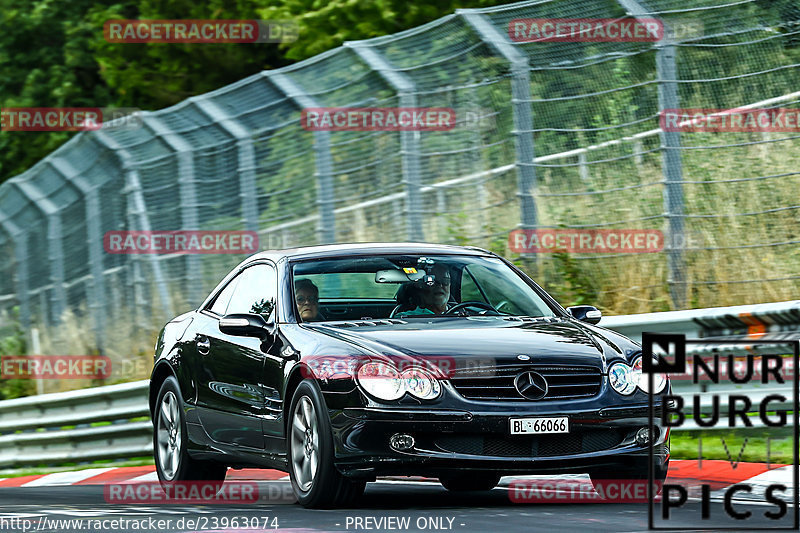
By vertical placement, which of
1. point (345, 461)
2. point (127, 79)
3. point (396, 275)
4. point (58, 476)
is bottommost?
point (58, 476)

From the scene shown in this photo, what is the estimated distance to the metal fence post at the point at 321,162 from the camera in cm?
1659

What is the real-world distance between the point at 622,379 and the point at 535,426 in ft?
2.03

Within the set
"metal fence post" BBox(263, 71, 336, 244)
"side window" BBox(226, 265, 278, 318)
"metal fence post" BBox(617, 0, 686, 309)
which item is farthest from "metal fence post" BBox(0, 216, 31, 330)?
"side window" BBox(226, 265, 278, 318)

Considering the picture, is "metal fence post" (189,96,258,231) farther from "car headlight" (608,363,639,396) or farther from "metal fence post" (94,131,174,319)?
"car headlight" (608,363,639,396)

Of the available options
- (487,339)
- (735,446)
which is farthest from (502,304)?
(735,446)

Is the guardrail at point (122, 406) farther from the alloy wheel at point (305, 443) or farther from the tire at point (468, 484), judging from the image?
the alloy wheel at point (305, 443)

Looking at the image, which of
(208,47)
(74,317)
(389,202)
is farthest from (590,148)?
(208,47)

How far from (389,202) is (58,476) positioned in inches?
160

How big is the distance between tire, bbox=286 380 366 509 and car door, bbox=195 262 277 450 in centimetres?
37

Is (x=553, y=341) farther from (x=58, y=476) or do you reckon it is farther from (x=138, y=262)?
(x=138, y=262)

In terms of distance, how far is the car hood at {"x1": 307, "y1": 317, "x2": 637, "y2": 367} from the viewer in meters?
8.65

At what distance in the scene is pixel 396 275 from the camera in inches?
395

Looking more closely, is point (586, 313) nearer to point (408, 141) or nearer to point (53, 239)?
point (408, 141)

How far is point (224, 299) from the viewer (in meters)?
11.0
